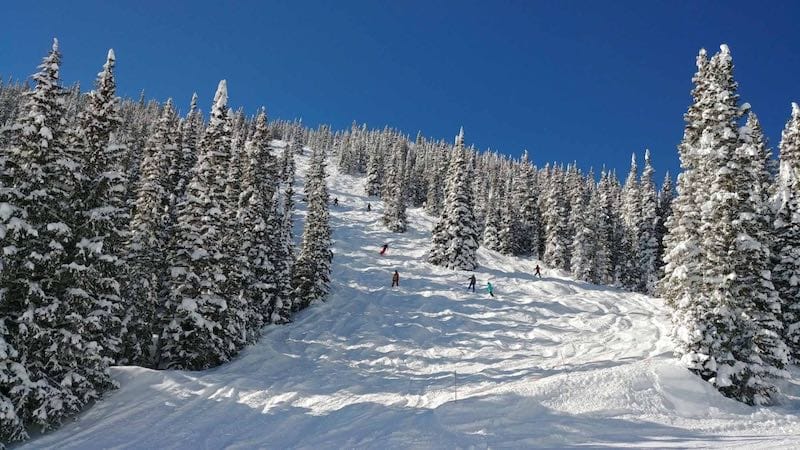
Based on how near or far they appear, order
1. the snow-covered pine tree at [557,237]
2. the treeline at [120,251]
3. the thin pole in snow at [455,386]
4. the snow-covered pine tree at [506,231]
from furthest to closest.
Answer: the snow-covered pine tree at [506,231]
the snow-covered pine tree at [557,237]
the thin pole in snow at [455,386]
the treeline at [120,251]

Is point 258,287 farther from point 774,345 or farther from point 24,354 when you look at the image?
point 774,345

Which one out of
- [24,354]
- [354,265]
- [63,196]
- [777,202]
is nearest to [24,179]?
[63,196]

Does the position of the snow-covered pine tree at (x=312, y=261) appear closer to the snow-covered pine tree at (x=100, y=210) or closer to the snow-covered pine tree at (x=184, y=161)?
the snow-covered pine tree at (x=184, y=161)

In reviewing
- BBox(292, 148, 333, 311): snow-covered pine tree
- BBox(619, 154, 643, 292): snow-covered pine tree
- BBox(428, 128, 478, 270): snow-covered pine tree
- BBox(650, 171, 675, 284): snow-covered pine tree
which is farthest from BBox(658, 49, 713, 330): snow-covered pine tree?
BBox(650, 171, 675, 284): snow-covered pine tree

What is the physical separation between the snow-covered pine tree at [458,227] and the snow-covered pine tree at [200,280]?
103 feet

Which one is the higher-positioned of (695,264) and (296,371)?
(695,264)

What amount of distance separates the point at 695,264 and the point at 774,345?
4.40 m

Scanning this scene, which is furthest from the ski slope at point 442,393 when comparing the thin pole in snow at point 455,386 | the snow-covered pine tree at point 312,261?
the snow-covered pine tree at point 312,261

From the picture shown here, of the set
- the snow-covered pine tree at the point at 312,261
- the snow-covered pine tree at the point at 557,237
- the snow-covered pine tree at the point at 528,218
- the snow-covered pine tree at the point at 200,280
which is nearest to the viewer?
the snow-covered pine tree at the point at 200,280

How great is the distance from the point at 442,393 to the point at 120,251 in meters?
14.7

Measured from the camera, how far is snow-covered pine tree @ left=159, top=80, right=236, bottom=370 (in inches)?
1033

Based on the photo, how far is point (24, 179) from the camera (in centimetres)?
1775

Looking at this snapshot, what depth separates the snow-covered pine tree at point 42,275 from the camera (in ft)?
55.3

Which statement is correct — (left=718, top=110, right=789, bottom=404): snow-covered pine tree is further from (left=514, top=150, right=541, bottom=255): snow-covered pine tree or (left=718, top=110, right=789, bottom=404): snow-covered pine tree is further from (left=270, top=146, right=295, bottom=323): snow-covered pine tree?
(left=514, top=150, right=541, bottom=255): snow-covered pine tree
